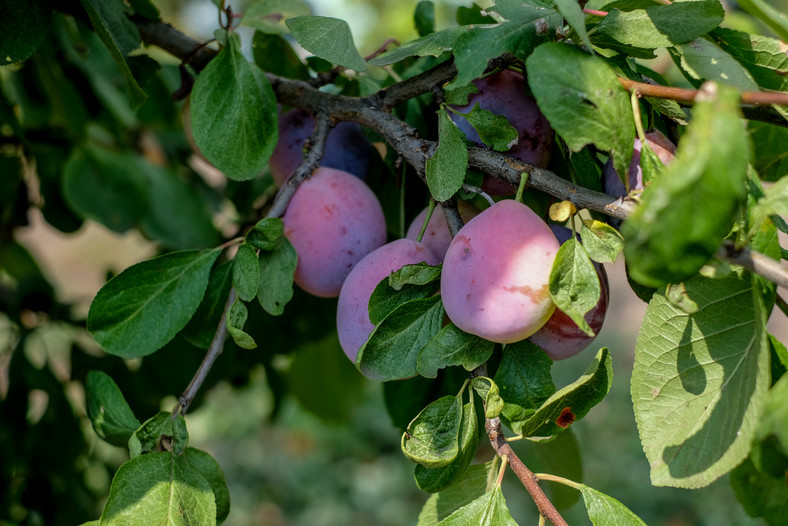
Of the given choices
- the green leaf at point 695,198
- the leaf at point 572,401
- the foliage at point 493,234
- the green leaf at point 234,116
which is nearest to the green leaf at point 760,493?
the foliage at point 493,234

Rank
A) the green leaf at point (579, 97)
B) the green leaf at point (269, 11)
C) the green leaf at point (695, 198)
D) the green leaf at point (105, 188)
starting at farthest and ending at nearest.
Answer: the green leaf at point (105, 188) < the green leaf at point (269, 11) < the green leaf at point (579, 97) < the green leaf at point (695, 198)

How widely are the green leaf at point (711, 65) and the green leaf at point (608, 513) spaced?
0.30m

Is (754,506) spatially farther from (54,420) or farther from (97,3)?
(54,420)

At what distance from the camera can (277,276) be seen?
52 centimetres

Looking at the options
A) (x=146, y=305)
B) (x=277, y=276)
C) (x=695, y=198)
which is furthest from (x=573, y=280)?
(x=146, y=305)

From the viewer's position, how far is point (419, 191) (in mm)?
612

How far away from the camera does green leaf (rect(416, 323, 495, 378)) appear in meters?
0.44

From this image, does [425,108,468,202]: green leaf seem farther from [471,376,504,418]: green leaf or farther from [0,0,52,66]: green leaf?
[0,0,52,66]: green leaf

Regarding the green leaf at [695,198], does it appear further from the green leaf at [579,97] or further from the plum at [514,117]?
the plum at [514,117]

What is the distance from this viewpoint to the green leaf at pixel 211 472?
0.49m

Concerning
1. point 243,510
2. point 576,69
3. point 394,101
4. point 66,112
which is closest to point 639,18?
point 576,69

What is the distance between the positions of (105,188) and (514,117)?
68cm

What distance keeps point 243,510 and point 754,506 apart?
2.24 meters

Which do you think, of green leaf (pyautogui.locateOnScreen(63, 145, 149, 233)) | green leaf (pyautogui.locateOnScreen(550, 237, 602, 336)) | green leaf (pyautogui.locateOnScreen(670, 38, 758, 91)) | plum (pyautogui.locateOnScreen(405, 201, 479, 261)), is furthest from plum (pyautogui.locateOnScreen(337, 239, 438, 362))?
green leaf (pyautogui.locateOnScreen(63, 145, 149, 233))
